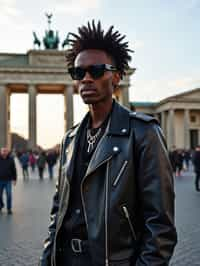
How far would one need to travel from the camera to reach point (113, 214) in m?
1.54

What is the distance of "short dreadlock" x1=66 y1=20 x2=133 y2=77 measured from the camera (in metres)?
1.91

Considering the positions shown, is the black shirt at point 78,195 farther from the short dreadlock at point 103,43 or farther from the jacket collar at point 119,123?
the short dreadlock at point 103,43

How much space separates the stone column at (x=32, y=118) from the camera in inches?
1785

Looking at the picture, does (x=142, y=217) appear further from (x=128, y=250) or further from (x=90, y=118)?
(x=90, y=118)

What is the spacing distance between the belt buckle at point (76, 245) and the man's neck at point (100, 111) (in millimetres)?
608

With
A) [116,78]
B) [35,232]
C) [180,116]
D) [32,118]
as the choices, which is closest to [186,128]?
[180,116]

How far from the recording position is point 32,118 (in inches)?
1810

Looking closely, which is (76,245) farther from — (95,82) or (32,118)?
(32,118)

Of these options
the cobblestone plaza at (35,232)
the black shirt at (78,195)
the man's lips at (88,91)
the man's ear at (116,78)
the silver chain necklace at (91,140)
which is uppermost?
the man's ear at (116,78)

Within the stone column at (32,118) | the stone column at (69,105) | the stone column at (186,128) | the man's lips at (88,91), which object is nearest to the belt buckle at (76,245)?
the man's lips at (88,91)

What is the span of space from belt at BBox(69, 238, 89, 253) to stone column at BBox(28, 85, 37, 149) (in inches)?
1729

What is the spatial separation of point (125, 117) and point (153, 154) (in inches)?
10.4

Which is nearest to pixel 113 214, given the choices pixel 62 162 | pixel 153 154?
pixel 153 154

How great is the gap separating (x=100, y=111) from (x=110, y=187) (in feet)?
1.58
